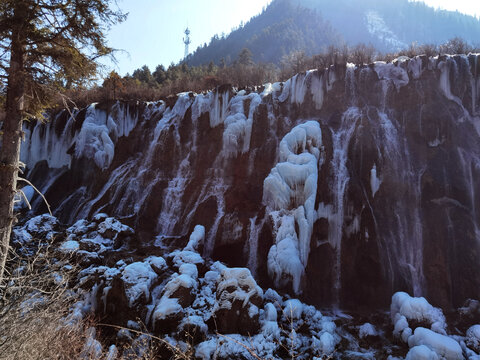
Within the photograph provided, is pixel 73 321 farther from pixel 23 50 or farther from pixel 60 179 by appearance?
pixel 60 179

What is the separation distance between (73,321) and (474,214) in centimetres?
1239

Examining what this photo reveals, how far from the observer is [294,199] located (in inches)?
414

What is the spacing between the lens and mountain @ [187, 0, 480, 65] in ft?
233

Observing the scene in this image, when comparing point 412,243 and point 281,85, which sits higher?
point 281,85

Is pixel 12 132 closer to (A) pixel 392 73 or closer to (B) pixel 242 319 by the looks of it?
(B) pixel 242 319

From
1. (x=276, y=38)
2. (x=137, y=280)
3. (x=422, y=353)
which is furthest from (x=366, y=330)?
(x=276, y=38)

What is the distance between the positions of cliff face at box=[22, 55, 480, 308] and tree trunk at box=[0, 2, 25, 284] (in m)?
7.50

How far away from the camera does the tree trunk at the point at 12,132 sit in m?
4.64

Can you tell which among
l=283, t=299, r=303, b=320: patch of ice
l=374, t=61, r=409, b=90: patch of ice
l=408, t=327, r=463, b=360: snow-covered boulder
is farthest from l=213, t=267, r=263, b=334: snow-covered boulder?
l=374, t=61, r=409, b=90: patch of ice

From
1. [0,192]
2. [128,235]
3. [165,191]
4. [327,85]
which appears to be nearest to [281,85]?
[327,85]

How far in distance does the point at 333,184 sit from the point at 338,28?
9089 centimetres

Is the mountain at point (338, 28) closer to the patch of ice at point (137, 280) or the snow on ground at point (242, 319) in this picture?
the patch of ice at point (137, 280)

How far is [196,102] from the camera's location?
16.0 m

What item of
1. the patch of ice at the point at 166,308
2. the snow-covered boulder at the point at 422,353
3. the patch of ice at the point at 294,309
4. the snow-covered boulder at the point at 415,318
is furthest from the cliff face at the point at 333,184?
the patch of ice at the point at 166,308
